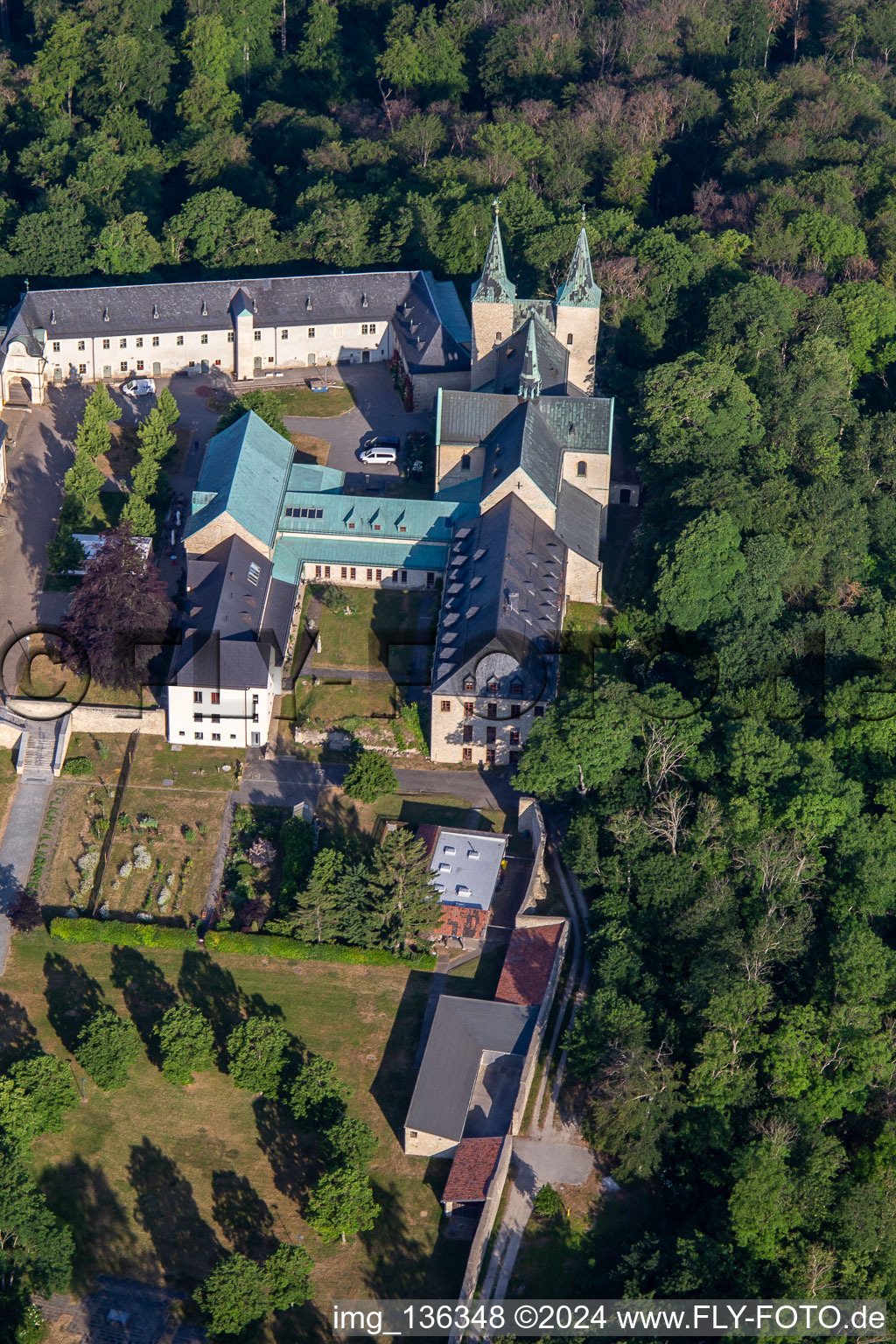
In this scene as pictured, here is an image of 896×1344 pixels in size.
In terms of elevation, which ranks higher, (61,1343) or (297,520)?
(297,520)

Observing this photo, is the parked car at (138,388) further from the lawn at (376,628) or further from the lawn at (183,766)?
the lawn at (183,766)

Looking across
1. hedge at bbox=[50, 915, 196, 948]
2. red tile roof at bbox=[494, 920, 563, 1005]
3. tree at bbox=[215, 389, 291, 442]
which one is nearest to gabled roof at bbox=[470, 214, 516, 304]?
tree at bbox=[215, 389, 291, 442]

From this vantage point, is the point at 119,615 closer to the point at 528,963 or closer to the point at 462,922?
the point at 462,922

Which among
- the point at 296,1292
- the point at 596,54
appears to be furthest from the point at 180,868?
the point at 596,54

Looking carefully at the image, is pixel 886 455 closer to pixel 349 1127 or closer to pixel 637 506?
pixel 637 506

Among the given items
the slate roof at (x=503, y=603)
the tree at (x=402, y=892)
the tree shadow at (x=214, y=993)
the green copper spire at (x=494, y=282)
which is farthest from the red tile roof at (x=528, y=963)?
the green copper spire at (x=494, y=282)

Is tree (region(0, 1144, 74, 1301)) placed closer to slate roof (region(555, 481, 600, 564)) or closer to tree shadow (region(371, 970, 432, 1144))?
tree shadow (region(371, 970, 432, 1144))
